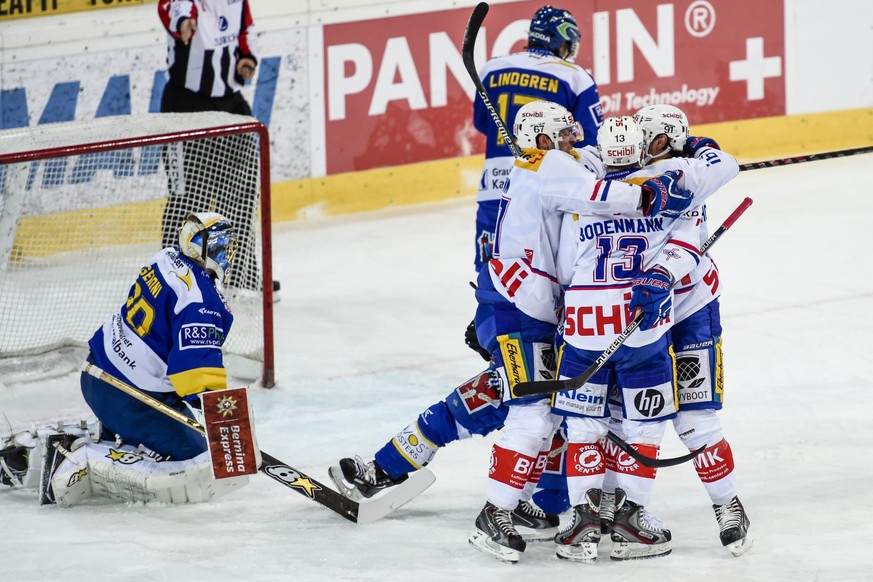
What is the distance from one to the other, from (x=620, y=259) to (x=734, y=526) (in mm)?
758

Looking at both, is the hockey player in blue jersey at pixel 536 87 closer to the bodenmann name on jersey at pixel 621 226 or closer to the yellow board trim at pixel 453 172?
the bodenmann name on jersey at pixel 621 226

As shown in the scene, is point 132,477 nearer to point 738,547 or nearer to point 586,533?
point 586,533

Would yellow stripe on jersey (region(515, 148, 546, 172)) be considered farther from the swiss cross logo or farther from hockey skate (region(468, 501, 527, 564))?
hockey skate (region(468, 501, 527, 564))

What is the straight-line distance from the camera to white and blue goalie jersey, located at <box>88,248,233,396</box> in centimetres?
418

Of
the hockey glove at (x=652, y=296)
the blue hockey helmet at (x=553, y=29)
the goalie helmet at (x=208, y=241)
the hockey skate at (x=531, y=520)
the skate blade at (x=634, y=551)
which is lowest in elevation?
the skate blade at (x=634, y=551)

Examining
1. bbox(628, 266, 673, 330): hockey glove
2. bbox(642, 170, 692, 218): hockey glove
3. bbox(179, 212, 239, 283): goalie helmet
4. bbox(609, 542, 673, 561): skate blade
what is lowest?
bbox(609, 542, 673, 561): skate blade

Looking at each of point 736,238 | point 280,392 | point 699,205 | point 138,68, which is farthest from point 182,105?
point 699,205

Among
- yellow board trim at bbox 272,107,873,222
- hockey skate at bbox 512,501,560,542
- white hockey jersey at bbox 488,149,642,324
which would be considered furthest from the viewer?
yellow board trim at bbox 272,107,873,222

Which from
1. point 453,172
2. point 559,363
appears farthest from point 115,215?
point 559,363

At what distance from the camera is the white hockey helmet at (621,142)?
3.77 metres

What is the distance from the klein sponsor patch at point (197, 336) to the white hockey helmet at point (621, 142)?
48.5 inches

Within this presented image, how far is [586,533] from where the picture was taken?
3844 mm

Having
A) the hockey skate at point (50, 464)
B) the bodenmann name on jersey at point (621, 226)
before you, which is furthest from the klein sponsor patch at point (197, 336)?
the bodenmann name on jersey at point (621, 226)

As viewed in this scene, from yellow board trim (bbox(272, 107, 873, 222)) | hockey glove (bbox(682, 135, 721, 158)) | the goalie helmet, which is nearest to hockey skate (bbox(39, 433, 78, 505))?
the goalie helmet
